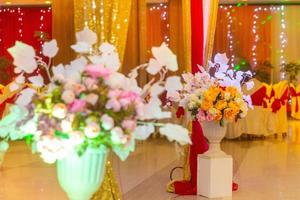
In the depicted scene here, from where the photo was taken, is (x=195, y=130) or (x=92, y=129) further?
(x=195, y=130)

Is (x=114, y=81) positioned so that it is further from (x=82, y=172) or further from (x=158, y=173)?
(x=158, y=173)

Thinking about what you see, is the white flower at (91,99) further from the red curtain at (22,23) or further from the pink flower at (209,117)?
the red curtain at (22,23)

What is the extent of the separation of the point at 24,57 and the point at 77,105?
0.36 meters

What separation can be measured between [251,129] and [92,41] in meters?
8.96

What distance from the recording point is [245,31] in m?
16.8

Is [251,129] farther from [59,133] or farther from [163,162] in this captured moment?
[59,133]

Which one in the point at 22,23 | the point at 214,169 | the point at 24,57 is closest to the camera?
the point at 24,57

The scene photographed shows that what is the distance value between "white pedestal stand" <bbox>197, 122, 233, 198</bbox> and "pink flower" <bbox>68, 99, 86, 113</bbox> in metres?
3.72

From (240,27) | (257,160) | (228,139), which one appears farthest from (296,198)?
(240,27)

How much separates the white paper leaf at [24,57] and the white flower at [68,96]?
211 millimetres

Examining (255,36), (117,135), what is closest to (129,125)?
(117,135)

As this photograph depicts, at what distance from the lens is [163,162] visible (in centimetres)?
859

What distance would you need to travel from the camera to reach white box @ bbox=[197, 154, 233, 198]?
6023 mm

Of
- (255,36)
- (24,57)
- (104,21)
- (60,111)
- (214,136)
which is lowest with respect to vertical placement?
(214,136)
